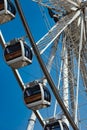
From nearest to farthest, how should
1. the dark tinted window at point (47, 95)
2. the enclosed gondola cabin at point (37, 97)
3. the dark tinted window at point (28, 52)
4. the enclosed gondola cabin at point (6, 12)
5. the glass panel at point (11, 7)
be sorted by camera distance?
the enclosed gondola cabin at point (6, 12), the glass panel at point (11, 7), the enclosed gondola cabin at point (37, 97), the dark tinted window at point (47, 95), the dark tinted window at point (28, 52)

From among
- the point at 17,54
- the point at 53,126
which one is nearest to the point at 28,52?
the point at 17,54

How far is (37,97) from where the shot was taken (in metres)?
14.4

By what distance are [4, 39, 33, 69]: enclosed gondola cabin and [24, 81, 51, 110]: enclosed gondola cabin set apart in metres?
0.67

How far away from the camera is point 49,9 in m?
21.2

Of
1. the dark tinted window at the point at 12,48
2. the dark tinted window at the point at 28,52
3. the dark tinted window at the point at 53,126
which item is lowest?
the dark tinted window at the point at 53,126

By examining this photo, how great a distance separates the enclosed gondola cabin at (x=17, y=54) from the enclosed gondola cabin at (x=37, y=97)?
67 centimetres

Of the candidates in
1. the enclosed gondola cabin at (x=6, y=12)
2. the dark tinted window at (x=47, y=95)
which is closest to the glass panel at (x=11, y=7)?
the enclosed gondola cabin at (x=6, y=12)

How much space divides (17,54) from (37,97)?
4.26 feet

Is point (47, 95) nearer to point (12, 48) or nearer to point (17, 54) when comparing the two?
point (17, 54)

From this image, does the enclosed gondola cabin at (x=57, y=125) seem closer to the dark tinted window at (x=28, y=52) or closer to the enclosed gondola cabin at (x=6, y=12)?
the dark tinted window at (x=28, y=52)

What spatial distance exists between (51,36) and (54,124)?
15.3 ft

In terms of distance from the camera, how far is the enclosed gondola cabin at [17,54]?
14.4m

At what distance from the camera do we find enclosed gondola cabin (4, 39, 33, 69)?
47.3 ft

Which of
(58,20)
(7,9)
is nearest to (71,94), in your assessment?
(58,20)
